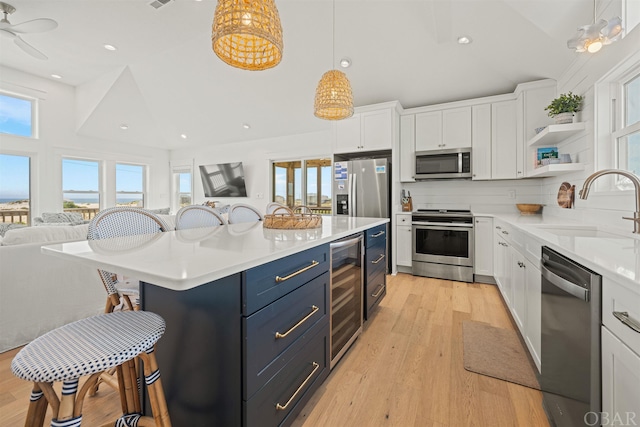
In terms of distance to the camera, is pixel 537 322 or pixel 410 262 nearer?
pixel 537 322

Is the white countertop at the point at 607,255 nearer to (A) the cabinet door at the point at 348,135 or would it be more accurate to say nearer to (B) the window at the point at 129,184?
(A) the cabinet door at the point at 348,135

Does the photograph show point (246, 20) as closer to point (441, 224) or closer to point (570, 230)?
point (570, 230)

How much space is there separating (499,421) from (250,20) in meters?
2.32

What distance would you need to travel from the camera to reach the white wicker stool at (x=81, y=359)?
783mm

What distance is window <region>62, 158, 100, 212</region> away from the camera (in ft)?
18.7

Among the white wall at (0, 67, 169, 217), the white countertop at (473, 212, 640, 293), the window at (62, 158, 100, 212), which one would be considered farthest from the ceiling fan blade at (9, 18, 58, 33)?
the white countertop at (473, 212, 640, 293)

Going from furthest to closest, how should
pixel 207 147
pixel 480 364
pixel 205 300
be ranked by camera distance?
pixel 207 147 → pixel 480 364 → pixel 205 300

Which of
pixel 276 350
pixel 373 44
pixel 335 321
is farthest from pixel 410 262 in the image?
pixel 276 350

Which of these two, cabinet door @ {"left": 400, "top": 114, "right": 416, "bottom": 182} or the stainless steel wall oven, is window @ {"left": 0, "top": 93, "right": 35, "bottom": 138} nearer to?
cabinet door @ {"left": 400, "top": 114, "right": 416, "bottom": 182}

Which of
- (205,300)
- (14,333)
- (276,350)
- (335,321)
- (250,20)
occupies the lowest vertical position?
(14,333)

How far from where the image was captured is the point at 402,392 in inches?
63.9

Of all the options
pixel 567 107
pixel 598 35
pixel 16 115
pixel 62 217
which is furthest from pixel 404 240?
pixel 16 115

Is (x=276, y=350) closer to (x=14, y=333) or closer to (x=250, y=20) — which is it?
(x=250, y=20)

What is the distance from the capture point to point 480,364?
6.16 feet
